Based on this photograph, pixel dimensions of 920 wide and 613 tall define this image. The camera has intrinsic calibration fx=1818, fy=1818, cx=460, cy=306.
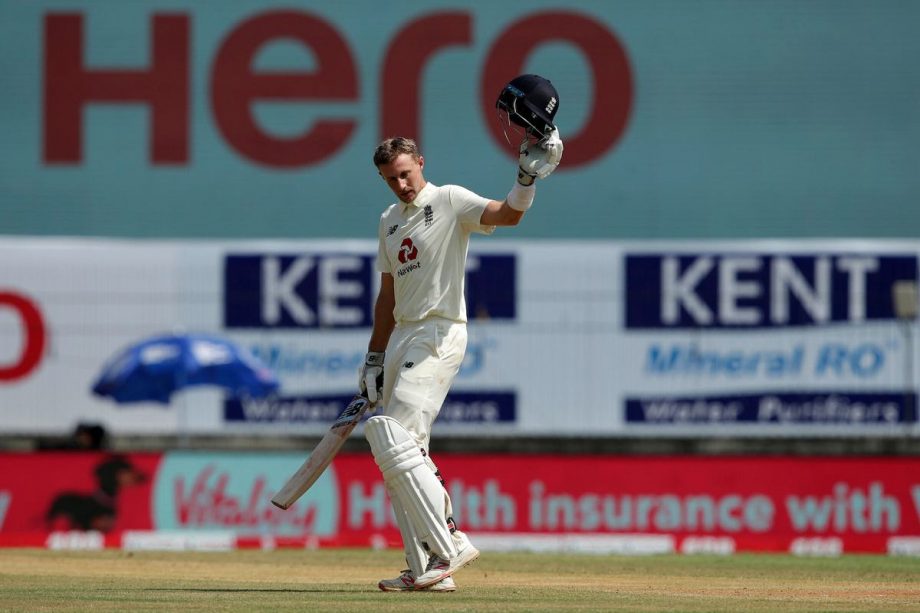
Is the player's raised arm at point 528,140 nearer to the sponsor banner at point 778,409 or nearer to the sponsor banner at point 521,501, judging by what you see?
the sponsor banner at point 521,501

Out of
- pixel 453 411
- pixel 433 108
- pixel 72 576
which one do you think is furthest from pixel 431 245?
pixel 433 108

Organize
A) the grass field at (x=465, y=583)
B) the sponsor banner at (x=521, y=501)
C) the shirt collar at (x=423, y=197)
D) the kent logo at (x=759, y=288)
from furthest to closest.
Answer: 1. the kent logo at (x=759, y=288)
2. the sponsor banner at (x=521, y=501)
3. the shirt collar at (x=423, y=197)
4. the grass field at (x=465, y=583)

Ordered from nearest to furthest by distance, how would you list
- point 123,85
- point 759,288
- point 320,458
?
1. point 320,458
2. point 759,288
3. point 123,85

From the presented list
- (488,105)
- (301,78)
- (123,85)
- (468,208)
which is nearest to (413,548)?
(468,208)

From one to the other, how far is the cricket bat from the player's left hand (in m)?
1.53

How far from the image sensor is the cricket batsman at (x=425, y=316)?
8.59 metres

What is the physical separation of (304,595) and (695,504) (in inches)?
323

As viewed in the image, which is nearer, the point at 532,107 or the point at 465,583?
the point at 532,107

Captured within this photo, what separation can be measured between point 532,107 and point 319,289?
16360mm

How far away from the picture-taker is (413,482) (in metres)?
8.60

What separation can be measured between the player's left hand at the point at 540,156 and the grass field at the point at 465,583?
6.49ft

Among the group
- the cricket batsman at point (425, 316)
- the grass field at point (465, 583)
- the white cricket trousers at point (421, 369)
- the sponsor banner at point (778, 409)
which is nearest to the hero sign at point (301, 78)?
the sponsor banner at point (778, 409)

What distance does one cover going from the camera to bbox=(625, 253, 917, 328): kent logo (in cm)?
2423

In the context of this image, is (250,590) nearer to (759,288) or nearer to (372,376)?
(372,376)
